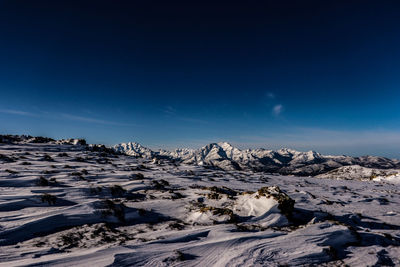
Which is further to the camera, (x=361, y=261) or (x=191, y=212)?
(x=191, y=212)

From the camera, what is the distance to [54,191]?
10.7 m

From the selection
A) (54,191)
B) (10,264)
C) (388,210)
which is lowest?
(388,210)

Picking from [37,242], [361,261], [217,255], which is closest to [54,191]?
[37,242]

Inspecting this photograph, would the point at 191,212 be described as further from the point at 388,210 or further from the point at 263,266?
the point at 388,210

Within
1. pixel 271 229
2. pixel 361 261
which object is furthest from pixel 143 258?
pixel 361 261

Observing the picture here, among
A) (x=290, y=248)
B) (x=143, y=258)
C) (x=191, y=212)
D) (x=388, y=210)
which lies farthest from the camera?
(x=388, y=210)

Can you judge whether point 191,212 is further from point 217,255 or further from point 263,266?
point 263,266

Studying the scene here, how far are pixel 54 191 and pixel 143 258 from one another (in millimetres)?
8124

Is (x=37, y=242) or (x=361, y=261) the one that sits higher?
(x=37, y=242)

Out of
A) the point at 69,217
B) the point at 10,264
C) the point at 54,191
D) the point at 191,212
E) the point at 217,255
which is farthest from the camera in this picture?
the point at 54,191

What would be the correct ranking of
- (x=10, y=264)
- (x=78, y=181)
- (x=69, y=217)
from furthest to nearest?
(x=78, y=181), (x=69, y=217), (x=10, y=264)

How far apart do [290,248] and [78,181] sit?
13.4 metres

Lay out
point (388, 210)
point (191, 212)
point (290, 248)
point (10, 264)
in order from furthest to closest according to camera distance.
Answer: point (388, 210)
point (191, 212)
point (290, 248)
point (10, 264)

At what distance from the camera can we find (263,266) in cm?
578
